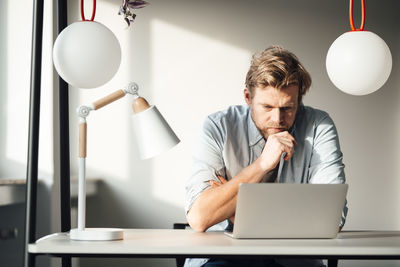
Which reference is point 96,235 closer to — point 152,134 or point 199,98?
point 152,134

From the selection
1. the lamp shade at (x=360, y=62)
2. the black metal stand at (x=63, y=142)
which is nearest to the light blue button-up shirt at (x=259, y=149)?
the black metal stand at (x=63, y=142)

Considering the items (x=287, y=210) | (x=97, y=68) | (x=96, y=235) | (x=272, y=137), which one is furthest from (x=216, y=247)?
(x=272, y=137)

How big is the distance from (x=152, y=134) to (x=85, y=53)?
0.95 feet

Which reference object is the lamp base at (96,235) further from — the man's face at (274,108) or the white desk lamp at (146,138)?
the man's face at (274,108)

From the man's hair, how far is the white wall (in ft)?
5.02

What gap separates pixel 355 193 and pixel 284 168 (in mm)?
1932

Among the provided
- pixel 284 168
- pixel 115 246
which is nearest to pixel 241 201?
pixel 115 246

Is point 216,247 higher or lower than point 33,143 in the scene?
lower

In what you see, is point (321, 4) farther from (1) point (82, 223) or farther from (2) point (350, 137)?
(1) point (82, 223)

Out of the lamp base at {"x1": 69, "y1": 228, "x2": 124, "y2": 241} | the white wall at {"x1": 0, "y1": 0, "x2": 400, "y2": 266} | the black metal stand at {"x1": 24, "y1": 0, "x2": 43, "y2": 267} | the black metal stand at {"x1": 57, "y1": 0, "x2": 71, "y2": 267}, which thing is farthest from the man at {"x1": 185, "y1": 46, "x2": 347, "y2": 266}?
the white wall at {"x1": 0, "y1": 0, "x2": 400, "y2": 266}

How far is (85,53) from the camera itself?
1528mm

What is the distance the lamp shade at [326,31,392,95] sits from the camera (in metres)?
1.67

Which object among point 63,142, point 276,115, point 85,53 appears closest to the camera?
point 85,53

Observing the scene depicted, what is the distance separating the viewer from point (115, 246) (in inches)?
56.8
